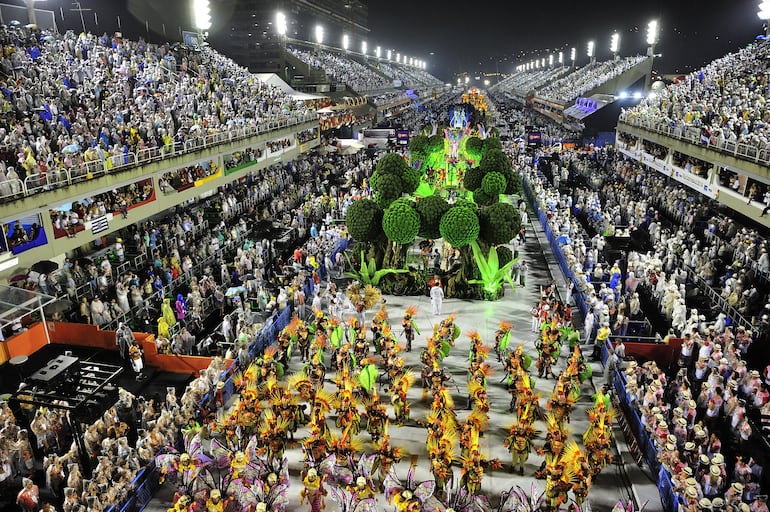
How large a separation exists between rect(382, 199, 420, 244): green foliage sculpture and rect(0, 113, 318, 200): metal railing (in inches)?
345

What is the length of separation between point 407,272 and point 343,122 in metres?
29.6

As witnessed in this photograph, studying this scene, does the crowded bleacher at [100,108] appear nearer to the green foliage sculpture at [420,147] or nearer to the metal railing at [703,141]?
the green foliage sculpture at [420,147]

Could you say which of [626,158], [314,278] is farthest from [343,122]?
[314,278]

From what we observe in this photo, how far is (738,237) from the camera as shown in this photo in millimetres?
17953

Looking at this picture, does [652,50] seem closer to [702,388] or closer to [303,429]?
[702,388]

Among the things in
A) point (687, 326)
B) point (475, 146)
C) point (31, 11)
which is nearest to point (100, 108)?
point (31, 11)

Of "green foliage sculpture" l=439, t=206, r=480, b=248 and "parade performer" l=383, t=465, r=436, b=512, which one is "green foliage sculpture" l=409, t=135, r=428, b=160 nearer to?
"green foliage sculpture" l=439, t=206, r=480, b=248

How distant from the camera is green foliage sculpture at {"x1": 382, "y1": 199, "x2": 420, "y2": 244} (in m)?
14.8

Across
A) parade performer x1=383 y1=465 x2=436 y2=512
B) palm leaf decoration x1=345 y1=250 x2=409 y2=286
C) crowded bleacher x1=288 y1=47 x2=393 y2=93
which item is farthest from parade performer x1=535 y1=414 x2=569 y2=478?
crowded bleacher x1=288 y1=47 x2=393 y2=93

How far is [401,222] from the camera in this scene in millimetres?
14734

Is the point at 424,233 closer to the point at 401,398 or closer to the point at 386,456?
the point at 401,398

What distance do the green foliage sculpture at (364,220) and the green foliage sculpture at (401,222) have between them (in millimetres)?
575

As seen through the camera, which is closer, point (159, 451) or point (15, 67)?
point (159, 451)

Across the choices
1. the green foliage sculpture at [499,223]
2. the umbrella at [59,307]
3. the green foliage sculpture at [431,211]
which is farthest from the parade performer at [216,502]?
the green foliage sculpture at [499,223]
